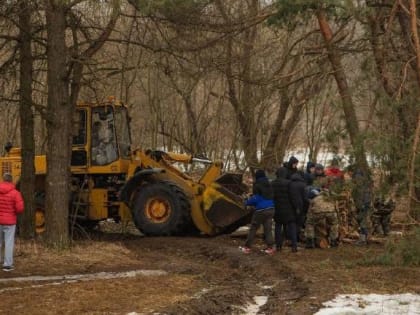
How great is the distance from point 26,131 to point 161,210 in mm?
3370

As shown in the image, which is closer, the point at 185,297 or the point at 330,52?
the point at 185,297

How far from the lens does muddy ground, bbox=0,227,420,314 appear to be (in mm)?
8570

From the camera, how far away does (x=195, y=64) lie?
1406 cm

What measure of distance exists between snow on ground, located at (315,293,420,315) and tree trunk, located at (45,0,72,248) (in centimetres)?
628

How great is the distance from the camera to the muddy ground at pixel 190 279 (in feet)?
28.1

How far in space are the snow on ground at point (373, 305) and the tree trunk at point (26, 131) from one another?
7.86 metres

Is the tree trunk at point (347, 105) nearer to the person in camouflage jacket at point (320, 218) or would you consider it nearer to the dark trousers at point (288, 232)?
the person in camouflage jacket at point (320, 218)

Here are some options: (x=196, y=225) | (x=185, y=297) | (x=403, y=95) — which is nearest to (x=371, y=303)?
(x=185, y=297)

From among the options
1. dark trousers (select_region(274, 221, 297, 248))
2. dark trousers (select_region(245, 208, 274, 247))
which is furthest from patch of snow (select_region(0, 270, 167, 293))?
dark trousers (select_region(274, 221, 297, 248))

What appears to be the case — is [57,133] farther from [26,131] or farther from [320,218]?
[320,218]

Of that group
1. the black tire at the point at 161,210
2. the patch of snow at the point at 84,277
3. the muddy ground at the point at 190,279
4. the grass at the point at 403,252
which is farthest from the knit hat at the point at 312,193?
the patch of snow at the point at 84,277

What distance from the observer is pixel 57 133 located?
1343 cm

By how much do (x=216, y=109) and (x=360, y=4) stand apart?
21.3 metres

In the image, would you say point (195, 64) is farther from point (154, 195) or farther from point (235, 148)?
point (235, 148)
